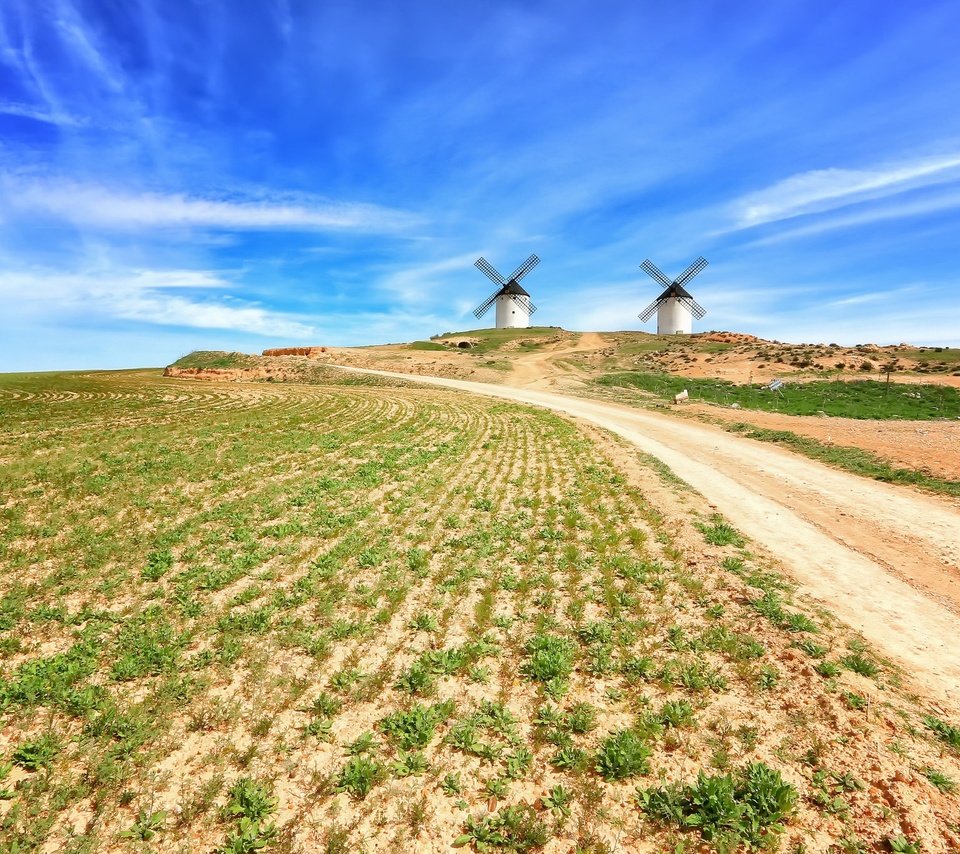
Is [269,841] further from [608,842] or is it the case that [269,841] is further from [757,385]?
[757,385]

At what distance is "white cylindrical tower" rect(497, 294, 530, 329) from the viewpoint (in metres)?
113

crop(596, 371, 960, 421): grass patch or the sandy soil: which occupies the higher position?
crop(596, 371, 960, 421): grass patch

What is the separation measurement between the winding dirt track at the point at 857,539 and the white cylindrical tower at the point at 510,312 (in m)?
89.2

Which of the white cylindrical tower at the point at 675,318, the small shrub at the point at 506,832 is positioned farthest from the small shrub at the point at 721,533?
the white cylindrical tower at the point at 675,318

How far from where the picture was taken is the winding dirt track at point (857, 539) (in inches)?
373

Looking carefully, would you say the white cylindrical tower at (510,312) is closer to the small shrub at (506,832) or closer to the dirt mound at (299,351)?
the dirt mound at (299,351)

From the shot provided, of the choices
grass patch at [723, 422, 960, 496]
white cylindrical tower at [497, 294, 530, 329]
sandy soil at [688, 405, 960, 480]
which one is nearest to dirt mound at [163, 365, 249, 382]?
white cylindrical tower at [497, 294, 530, 329]

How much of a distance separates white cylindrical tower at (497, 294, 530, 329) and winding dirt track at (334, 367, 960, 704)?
8915cm

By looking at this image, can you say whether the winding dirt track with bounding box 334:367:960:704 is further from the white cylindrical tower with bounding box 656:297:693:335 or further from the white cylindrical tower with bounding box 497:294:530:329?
the white cylindrical tower with bounding box 497:294:530:329

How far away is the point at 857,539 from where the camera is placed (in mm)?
14258

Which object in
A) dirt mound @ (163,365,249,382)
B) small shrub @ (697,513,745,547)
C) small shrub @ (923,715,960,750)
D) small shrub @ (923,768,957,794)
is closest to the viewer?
small shrub @ (923,768,957,794)

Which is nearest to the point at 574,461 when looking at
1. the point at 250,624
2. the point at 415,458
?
the point at 415,458

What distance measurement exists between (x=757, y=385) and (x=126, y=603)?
191 ft

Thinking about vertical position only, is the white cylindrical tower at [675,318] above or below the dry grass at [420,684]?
above
